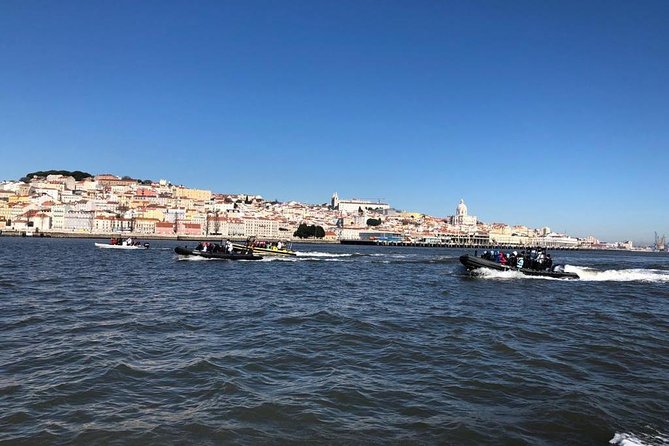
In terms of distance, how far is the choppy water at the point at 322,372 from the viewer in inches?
225

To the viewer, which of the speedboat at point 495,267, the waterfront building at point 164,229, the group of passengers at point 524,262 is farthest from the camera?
the waterfront building at point 164,229

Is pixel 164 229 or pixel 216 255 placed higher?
pixel 164 229

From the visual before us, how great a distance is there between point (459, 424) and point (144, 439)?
3.40m

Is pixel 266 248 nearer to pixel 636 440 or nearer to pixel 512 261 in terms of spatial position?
pixel 512 261

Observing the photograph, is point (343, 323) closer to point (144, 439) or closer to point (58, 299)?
point (144, 439)

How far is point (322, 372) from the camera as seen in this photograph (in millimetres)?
7902

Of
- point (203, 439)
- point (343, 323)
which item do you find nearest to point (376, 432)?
point (203, 439)

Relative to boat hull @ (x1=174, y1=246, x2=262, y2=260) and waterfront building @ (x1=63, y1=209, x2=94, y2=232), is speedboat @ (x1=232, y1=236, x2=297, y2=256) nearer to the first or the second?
boat hull @ (x1=174, y1=246, x2=262, y2=260)

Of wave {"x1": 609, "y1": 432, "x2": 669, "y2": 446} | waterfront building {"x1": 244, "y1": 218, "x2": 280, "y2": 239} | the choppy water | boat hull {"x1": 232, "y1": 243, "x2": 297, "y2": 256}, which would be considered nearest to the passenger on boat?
the choppy water

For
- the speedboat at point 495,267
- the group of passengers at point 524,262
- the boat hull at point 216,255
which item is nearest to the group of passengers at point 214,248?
the boat hull at point 216,255

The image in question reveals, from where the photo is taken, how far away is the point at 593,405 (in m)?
6.71

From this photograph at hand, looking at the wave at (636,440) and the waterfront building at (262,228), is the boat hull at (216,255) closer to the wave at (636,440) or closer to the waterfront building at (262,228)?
the wave at (636,440)

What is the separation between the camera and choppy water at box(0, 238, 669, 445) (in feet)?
18.7

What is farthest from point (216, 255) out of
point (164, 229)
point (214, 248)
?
point (164, 229)
